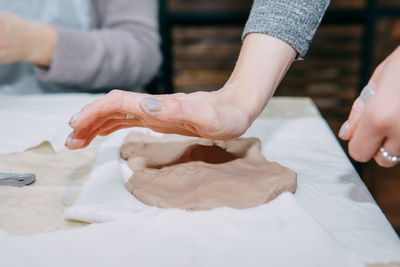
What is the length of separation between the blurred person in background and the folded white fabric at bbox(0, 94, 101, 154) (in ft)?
0.64

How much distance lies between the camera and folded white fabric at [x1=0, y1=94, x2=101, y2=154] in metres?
0.80

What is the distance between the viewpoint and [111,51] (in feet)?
3.96

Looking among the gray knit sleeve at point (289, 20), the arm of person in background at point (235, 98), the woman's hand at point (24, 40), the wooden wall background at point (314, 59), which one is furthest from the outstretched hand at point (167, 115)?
the wooden wall background at point (314, 59)

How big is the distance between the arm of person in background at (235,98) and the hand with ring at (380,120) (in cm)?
17

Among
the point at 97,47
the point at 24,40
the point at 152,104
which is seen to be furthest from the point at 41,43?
the point at 152,104

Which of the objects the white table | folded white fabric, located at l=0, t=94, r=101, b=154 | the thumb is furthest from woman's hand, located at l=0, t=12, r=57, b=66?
the thumb

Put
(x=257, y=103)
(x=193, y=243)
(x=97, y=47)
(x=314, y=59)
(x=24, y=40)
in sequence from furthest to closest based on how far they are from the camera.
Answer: (x=314, y=59)
(x=97, y=47)
(x=24, y=40)
(x=257, y=103)
(x=193, y=243)

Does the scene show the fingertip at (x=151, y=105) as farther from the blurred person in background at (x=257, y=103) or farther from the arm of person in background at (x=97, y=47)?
the arm of person in background at (x=97, y=47)

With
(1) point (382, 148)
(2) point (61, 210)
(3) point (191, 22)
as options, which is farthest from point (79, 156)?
(3) point (191, 22)

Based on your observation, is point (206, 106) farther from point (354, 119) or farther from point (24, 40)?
point (24, 40)

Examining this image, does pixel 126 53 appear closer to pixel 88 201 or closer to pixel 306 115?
pixel 306 115

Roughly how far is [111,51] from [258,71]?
650mm

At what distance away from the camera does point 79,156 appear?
76 cm

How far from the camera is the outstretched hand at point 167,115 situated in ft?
1.90
